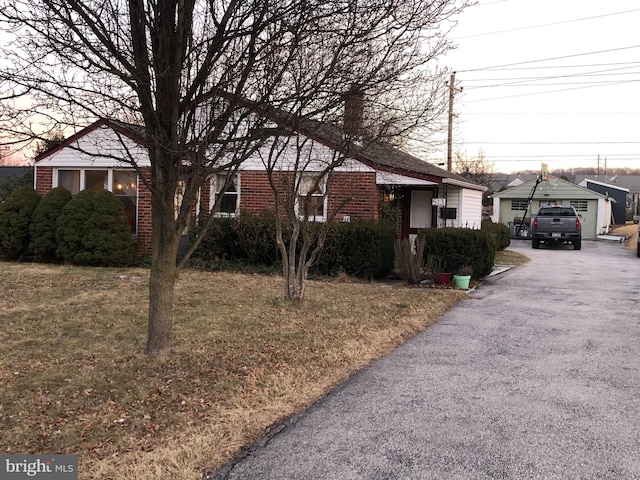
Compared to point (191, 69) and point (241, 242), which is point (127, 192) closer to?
point (241, 242)

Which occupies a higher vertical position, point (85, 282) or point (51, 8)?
point (51, 8)

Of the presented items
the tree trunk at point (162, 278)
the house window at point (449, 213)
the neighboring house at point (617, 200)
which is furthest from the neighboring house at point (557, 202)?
the tree trunk at point (162, 278)

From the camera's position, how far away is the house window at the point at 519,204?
35619mm

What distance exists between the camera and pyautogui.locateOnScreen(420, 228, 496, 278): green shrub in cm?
1210

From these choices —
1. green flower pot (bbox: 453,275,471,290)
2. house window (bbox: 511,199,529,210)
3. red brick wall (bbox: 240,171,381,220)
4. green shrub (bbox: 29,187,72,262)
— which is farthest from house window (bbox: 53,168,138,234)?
house window (bbox: 511,199,529,210)

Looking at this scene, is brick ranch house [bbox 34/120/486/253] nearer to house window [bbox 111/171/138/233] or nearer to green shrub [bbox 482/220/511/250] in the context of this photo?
house window [bbox 111/171/138/233]

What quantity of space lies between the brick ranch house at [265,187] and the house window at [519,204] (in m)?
20.1

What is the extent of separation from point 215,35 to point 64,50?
1166 millimetres

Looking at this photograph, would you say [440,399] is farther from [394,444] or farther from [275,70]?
[275,70]

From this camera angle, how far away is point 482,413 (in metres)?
4.32

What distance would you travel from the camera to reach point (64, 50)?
439 centimetres

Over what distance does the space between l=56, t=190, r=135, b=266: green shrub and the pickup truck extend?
18.2m

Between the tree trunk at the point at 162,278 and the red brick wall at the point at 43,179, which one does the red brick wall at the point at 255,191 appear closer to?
the red brick wall at the point at 43,179

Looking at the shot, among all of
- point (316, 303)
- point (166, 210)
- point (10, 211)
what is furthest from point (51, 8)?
point (10, 211)
